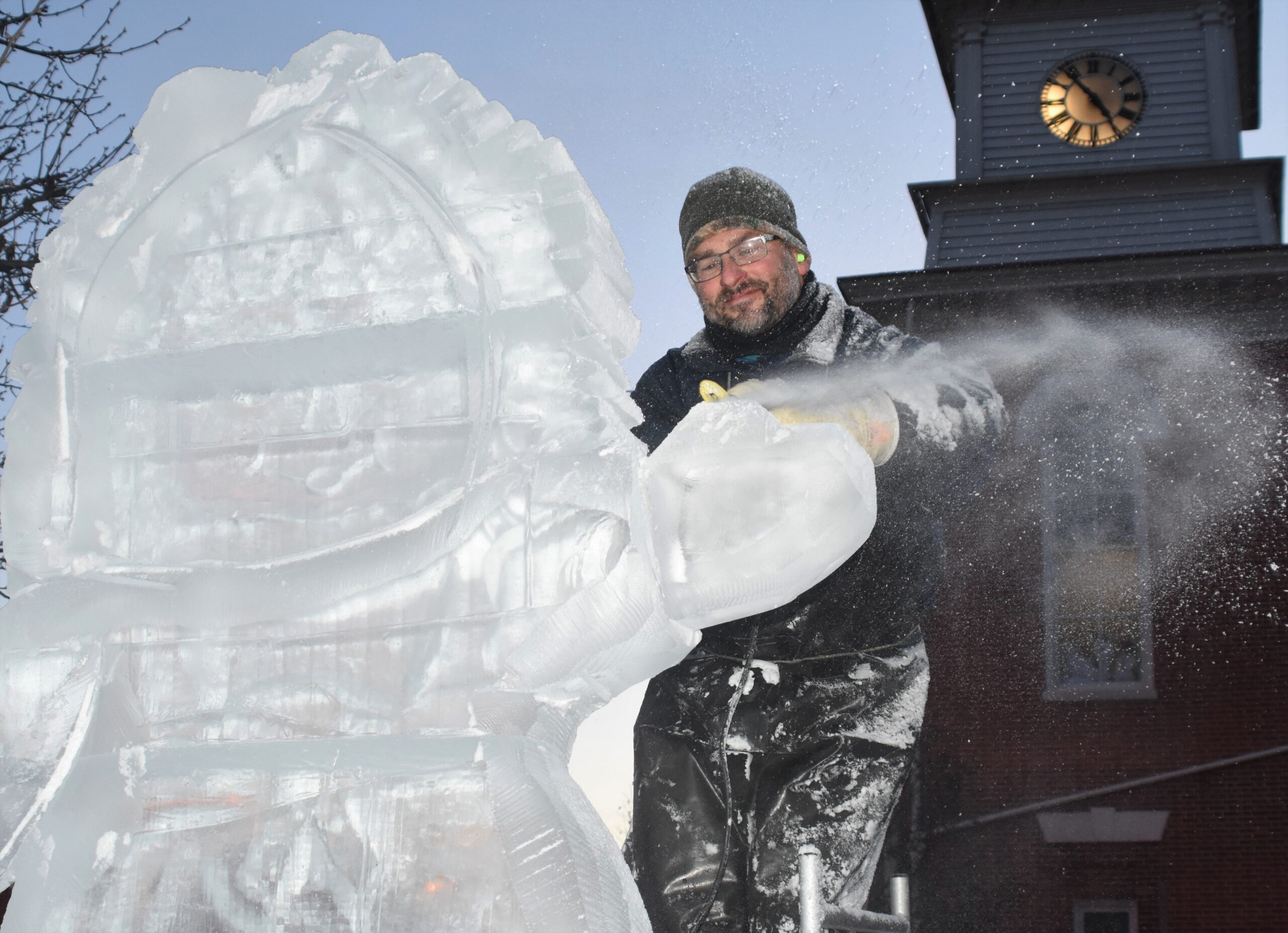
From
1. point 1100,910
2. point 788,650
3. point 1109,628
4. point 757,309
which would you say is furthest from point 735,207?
point 1100,910

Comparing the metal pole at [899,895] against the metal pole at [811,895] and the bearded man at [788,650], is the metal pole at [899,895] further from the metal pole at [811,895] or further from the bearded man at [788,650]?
the metal pole at [811,895]

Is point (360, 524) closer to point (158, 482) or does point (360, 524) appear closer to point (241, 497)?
point (241, 497)

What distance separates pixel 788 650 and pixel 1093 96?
417 inches

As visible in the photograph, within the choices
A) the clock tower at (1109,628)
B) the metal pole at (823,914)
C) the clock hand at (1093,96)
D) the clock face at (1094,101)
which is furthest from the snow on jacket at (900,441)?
the clock hand at (1093,96)

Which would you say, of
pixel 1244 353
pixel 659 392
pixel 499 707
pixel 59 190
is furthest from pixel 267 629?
pixel 1244 353

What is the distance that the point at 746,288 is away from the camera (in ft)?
8.24

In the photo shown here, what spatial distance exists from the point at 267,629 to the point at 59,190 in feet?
15.5

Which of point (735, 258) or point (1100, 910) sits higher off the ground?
point (735, 258)

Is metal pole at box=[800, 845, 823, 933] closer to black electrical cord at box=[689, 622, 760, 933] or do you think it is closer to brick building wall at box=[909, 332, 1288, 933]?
black electrical cord at box=[689, 622, 760, 933]

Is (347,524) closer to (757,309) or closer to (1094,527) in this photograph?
(757,309)

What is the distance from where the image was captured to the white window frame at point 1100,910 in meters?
8.50

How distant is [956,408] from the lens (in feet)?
7.66

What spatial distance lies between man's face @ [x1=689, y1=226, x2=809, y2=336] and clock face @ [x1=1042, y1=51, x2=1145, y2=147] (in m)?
9.93

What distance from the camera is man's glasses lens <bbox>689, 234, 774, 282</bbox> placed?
2.52m
